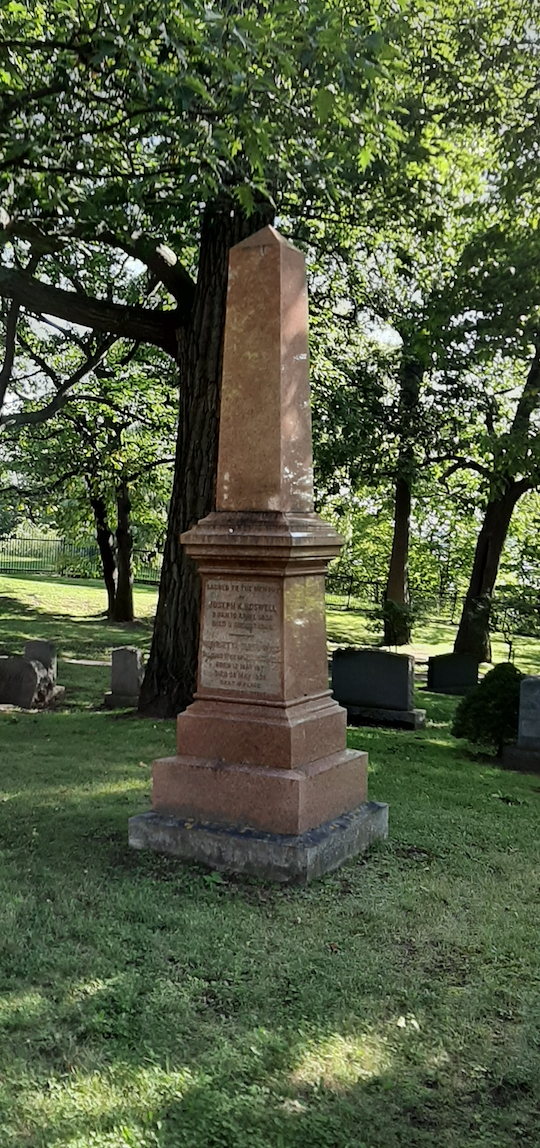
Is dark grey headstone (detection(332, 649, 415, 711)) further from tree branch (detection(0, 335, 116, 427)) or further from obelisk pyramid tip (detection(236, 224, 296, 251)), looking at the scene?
obelisk pyramid tip (detection(236, 224, 296, 251))

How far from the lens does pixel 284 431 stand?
548cm

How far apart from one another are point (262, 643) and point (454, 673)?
10.9m

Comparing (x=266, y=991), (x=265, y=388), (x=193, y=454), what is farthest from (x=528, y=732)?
(x=266, y=991)

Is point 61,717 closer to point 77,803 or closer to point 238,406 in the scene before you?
point 77,803

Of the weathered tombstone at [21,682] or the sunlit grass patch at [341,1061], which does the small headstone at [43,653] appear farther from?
the sunlit grass patch at [341,1061]

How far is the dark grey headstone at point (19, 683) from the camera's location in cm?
1154

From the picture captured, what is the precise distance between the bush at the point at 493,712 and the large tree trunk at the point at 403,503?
20.6ft

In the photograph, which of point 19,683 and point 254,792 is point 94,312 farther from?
point 254,792

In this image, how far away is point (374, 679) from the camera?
1153 centimetres

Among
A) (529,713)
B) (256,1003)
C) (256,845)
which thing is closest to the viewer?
(256,1003)

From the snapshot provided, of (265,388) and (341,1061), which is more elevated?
(265,388)

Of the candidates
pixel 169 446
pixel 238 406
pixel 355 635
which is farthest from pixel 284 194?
pixel 355 635

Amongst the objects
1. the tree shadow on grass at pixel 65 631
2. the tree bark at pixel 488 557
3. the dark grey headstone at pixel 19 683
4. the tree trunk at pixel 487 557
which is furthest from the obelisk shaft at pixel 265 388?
the tree trunk at pixel 487 557

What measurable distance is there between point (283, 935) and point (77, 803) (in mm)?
2597
